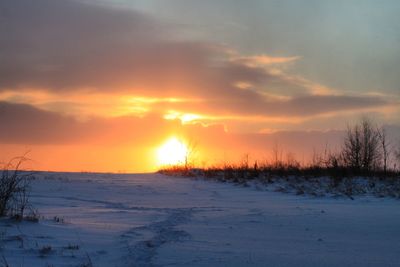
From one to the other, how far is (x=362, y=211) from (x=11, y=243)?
276 inches

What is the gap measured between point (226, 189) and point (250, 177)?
9.61 feet

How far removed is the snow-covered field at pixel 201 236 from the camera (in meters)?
5.68

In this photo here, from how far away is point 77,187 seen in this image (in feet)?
53.6

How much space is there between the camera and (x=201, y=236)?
7180mm

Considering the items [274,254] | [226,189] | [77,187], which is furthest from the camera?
[226,189]

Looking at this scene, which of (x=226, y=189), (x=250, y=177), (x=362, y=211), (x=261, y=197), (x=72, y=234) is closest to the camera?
(x=72, y=234)

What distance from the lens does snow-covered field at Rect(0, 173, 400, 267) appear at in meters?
5.68

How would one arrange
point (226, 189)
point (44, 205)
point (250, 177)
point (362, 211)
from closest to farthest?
1. point (362, 211)
2. point (44, 205)
3. point (226, 189)
4. point (250, 177)

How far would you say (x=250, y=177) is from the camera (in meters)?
20.4

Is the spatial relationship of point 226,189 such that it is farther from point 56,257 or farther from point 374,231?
point 56,257

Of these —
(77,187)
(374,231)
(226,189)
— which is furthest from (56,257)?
(226,189)

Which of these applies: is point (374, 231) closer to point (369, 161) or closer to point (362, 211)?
point (362, 211)

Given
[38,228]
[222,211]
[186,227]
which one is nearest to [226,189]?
[222,211]

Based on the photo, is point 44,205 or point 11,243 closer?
point 11,243
